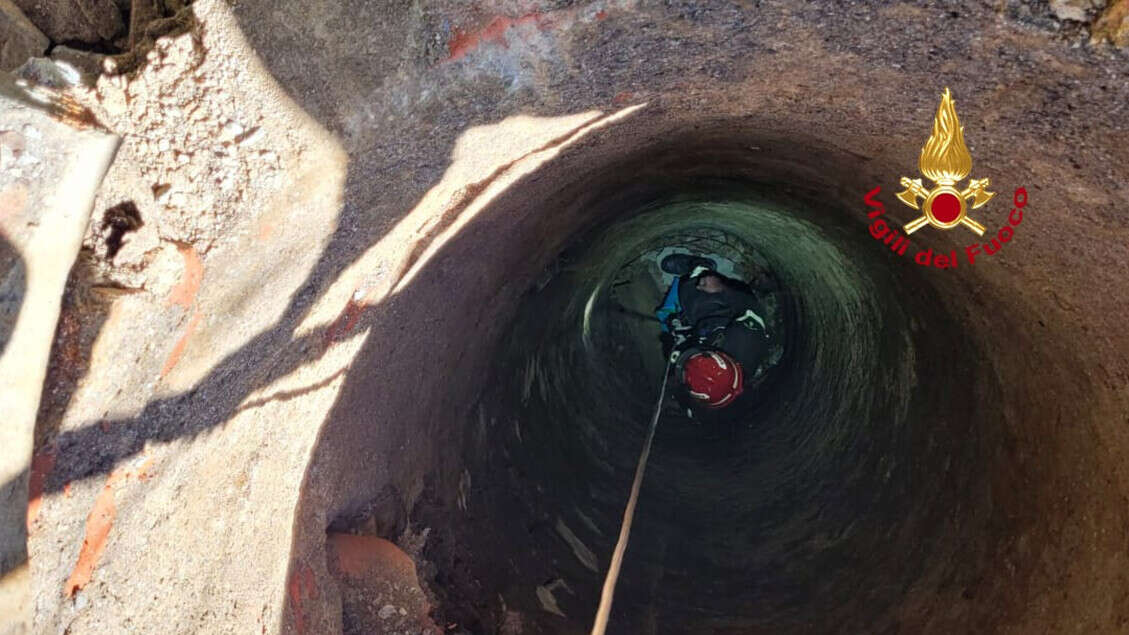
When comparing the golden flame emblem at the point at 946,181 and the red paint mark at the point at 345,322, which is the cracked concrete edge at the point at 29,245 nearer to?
the red paint mark at the point at 345,322

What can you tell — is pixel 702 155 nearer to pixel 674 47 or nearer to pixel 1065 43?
pixel 674 47

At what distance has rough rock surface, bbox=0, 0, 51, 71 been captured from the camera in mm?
1665

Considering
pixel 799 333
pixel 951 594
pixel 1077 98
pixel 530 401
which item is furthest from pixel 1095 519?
pixel 799 333

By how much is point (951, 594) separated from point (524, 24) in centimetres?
331

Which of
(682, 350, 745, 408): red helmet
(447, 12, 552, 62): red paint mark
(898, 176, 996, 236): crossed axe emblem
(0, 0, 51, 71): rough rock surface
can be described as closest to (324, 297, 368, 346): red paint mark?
(447, 12, 552, 62): red paint mark

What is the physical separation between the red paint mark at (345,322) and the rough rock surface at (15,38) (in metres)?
1.15

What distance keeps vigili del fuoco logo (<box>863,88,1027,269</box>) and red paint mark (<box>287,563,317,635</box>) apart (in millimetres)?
2759

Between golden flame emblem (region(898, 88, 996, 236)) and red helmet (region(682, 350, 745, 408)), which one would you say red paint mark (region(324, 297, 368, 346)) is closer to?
golden flame emblem (region(898, 88, 996, 236))

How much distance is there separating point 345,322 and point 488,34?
1171 mm

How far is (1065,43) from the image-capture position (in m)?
1.86

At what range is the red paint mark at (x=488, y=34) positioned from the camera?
201 centimetres

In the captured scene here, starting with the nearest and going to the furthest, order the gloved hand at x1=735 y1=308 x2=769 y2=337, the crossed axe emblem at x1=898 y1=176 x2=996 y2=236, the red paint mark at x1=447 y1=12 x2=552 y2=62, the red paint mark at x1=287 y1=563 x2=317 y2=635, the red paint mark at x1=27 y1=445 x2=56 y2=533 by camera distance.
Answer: the red paint mark at x1=27 y1=445 x2=56 y2=533, the red paint mark at x1=447 y1=12 x2=552 y2=62, the crossed axe emblem at x1=898 y1=176 x2=996 y2=236, the red paint mark at x1=287 y1=563 x2=317 y2=635, the gloved hand at x1=735 y1=308 x2=769 y2=337

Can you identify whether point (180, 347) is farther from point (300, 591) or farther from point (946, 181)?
point (946, 181)

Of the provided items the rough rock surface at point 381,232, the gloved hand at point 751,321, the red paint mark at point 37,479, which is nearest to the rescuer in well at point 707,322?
the gloved hand at point 751,321
